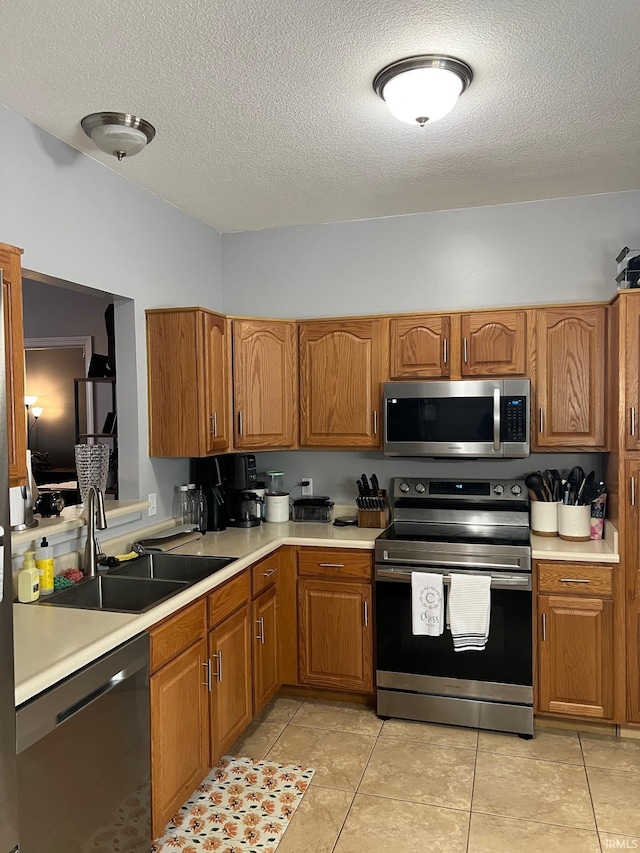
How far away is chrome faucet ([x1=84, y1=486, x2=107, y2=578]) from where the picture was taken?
2.67 m

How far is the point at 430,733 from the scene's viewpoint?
10.3ft

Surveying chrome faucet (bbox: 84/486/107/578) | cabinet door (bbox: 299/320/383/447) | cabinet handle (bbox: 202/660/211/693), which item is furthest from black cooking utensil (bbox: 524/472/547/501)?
chrome faucet (bbox: 84/486/107/578)

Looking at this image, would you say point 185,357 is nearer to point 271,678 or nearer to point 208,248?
point 208,248

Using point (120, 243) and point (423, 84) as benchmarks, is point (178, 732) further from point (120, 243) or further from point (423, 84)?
point (423, 84)

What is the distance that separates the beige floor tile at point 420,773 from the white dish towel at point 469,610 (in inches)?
18.5

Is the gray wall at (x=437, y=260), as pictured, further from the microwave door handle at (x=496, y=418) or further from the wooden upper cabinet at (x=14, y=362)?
the wooden upper cabinet at (x=14, y=362)

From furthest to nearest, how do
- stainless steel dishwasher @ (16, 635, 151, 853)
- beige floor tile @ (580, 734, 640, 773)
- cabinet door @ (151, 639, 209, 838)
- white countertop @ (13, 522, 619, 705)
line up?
beige floor tile @ (580, 734, 640, 773) → cabinet door @ (151, 639, 209, 838) → white countertop @ (13, 522, 619, 705) → stainless steel dishwasher @ (16, 635, 151, 853)

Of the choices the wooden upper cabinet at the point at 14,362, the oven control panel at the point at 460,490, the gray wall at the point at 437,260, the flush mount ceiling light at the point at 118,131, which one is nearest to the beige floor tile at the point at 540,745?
the oven control panel at the point at 460,490

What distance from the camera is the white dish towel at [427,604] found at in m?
3.11

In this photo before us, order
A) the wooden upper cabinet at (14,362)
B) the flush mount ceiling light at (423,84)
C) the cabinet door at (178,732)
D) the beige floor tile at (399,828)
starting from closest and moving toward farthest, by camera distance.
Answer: the wooden upper cabinet at (14,362) → the flush mount ceiling light at (423,84) → the cabinet door at (178,732) → the beige floor tile at (399,828)

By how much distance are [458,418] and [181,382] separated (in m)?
1.40

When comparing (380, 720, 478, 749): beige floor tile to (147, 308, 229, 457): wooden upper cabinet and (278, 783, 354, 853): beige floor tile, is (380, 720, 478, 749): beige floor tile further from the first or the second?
(147, 308, 229, 457): wooden upper cabinet

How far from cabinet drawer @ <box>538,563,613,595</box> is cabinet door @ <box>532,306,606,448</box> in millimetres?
617

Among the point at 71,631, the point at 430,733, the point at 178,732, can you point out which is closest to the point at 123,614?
the point at 71,631
